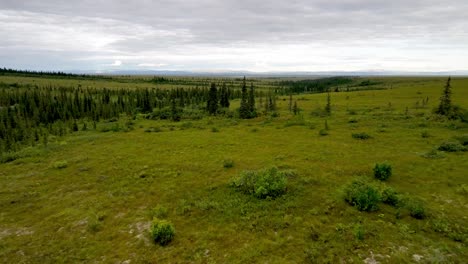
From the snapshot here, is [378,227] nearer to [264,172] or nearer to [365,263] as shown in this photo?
[365,263]

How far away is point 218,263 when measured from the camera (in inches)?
451

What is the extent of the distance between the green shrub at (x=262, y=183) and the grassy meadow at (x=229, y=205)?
0.51 metres

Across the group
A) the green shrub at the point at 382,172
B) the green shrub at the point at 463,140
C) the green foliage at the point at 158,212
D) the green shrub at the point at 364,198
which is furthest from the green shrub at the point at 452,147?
the green foliage at the point at 158,212

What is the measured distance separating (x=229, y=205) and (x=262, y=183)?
2.70 metres

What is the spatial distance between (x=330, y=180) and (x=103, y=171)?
18.7m

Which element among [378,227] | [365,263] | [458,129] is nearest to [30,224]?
[365,263]

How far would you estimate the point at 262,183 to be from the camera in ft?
59.5

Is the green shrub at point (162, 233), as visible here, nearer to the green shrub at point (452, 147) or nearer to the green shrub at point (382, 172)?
the green shrub at point (382, 172)

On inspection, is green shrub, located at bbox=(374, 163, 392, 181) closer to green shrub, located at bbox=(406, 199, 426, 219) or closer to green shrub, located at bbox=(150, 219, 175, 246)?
green shrub, located at bbox=(406, 199, 426, 219)

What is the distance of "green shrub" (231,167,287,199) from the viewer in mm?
17391

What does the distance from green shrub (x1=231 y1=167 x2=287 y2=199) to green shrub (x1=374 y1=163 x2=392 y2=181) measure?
6389mm

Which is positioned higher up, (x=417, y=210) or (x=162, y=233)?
(x=417, y=210)

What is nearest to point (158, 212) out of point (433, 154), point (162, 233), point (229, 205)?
point (162, 233)

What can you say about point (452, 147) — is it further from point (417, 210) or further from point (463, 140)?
point (417, 210)
